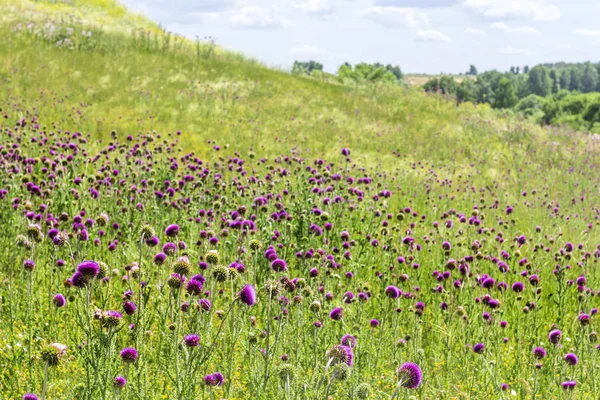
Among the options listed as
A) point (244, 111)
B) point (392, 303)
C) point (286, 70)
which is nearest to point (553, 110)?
point (286, 70)

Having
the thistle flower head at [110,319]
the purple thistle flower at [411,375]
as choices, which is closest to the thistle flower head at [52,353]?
the thistle flower head at [110,319]

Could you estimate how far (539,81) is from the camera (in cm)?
18162

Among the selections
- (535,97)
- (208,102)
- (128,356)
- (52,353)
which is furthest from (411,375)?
(535,97)

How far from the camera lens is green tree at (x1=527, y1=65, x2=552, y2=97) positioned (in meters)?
180

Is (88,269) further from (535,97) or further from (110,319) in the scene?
(535,97)

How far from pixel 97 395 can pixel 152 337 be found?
1.16m

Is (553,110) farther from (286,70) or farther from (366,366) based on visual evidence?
(366,366)

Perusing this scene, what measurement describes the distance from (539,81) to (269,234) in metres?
199

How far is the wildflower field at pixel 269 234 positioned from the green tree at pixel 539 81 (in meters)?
180

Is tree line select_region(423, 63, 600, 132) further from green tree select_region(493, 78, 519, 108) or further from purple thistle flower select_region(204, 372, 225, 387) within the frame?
purple thistle flower select_region(204, 372, 225, 387)

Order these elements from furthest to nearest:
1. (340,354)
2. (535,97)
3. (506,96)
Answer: (535,97), (506,96), (340,354)

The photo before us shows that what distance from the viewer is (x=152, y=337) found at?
400 cm

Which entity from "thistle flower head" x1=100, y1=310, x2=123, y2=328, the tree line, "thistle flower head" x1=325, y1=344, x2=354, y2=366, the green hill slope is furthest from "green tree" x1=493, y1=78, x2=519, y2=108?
"thistle flower head" x1=100, y1=310, x2=123, y2=328

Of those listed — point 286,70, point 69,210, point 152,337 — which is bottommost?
point 152,337
